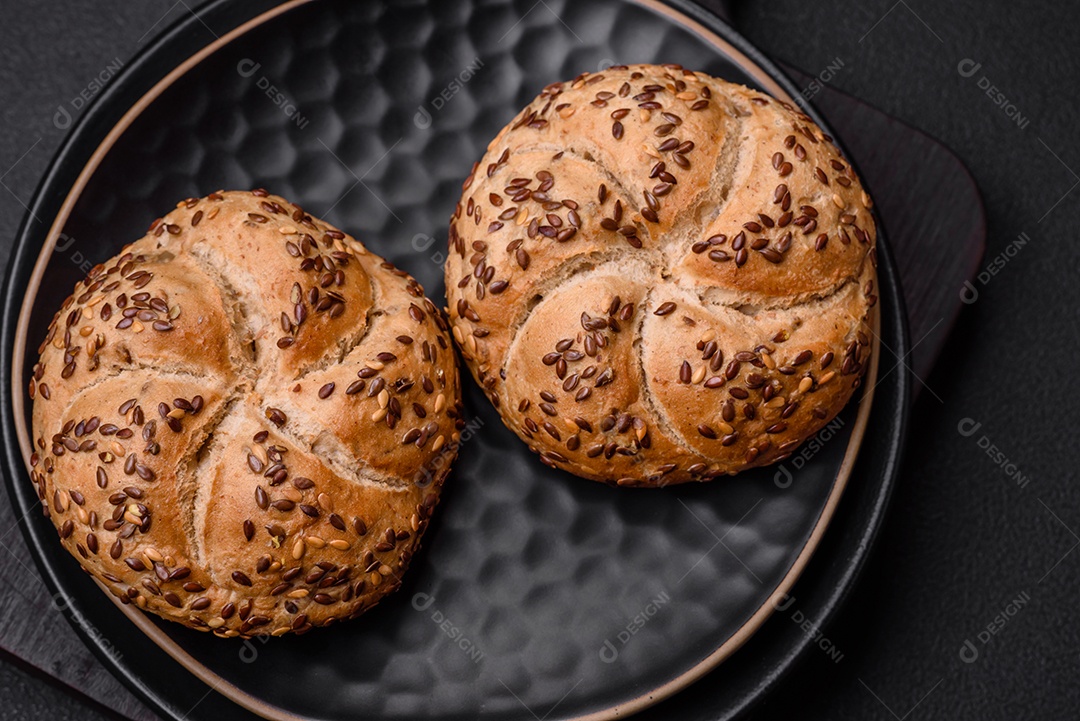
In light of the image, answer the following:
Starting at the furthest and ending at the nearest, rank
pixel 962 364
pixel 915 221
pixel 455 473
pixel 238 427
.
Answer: pixel 962 364 → pixel 915 221 → pixel 455 473 → pixel 238 427

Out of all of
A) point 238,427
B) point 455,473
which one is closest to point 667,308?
point 455,473

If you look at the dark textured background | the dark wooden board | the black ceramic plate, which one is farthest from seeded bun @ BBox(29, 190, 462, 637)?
the dark textured background

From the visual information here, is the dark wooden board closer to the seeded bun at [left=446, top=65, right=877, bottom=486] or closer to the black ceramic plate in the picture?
the black ceramic plate

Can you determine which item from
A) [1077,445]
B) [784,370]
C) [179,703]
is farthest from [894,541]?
[179,703]

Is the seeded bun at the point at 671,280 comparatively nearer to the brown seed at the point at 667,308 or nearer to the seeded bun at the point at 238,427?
the brown seed at the point at 667,308

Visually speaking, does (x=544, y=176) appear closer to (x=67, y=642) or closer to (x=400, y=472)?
(x=400, y=472)

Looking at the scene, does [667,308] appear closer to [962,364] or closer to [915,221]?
[915,221]

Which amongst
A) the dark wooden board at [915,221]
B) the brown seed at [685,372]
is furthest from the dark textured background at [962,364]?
the brown seed at [685,372]
